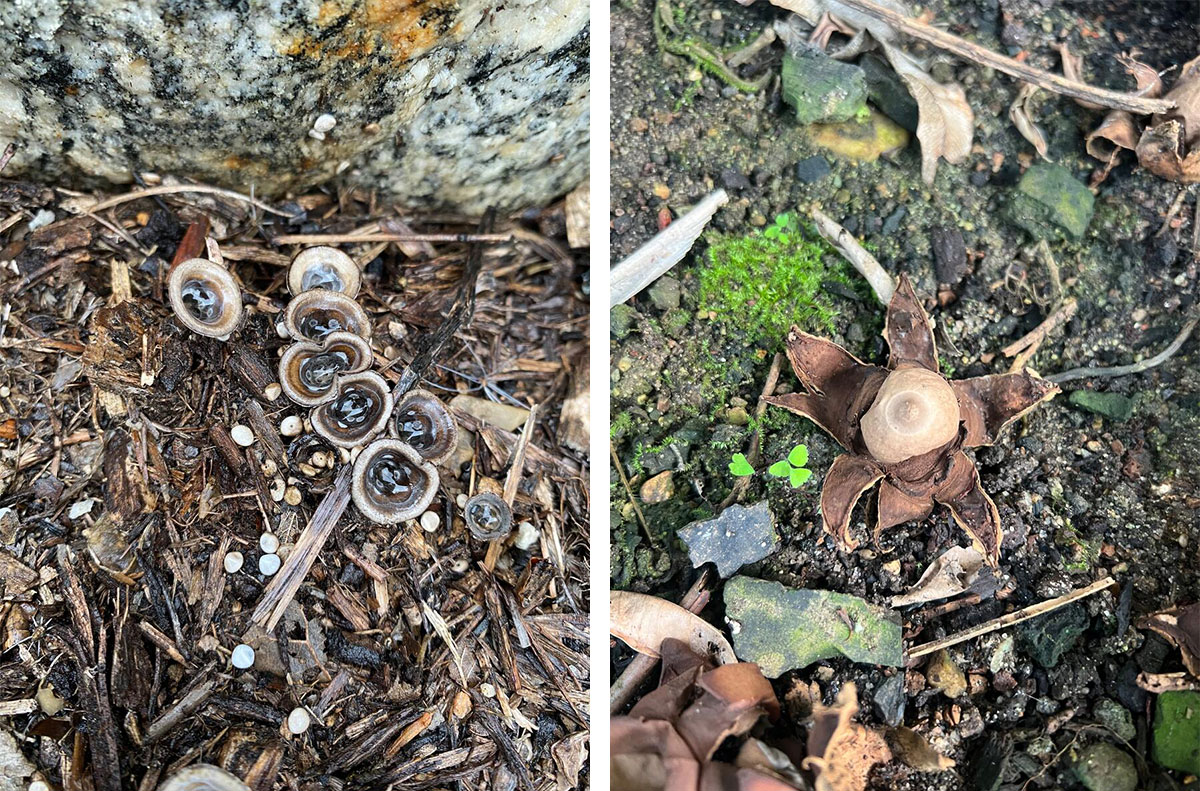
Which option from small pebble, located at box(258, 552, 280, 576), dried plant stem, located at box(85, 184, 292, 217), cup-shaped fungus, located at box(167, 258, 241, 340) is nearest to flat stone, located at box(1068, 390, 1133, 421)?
small pebble, located at box(258, 552, 280, 576)

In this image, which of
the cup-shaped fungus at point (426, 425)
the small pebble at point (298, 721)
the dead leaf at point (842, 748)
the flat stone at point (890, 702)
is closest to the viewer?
the dead leaf at point (842, 748)

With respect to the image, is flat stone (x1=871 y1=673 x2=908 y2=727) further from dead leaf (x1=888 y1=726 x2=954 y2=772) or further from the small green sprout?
the small green sprout

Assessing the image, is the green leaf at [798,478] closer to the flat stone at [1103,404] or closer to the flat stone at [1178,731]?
the flat stone at [1103,404]

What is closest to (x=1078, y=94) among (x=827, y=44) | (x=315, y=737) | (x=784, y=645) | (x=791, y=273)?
(x=827, y=44)

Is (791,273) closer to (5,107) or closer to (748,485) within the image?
(748,485)

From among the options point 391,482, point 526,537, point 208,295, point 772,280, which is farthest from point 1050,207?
point 208,295

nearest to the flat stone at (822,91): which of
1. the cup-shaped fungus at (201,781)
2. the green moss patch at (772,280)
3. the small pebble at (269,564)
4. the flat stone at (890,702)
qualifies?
the green moss patch at (772,280)

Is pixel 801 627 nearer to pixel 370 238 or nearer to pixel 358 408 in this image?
pixel 358 408
